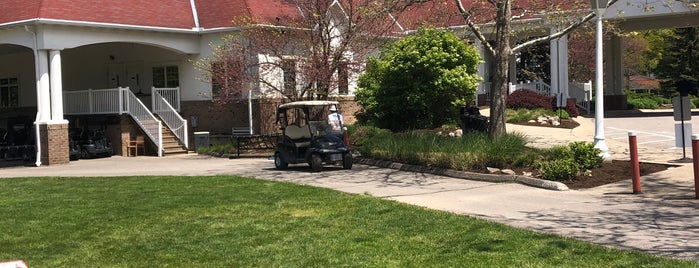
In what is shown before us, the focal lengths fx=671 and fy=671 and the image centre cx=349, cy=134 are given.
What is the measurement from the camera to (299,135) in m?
16.9

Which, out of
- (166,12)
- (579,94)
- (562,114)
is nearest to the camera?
(166,12)

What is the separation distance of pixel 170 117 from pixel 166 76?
268cm

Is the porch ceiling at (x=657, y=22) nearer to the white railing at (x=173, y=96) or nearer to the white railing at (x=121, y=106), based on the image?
the white railing at (x=173, y=96)

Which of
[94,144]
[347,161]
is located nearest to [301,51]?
[347,161]

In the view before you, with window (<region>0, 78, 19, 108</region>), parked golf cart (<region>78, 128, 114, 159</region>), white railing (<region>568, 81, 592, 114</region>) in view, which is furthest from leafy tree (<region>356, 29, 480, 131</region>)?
window (<region>0, 78, 19, 108</region>)

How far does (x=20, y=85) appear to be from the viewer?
3058cm

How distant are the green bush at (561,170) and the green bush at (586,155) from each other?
1.72 feet

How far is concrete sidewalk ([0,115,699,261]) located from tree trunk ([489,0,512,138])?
7.81ft

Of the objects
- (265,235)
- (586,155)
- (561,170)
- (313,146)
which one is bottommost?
(265,235)

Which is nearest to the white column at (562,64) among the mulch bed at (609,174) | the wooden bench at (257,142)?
the wooden bench at (257,142)

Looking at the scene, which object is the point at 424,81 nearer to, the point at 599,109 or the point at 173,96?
the point at 599,109

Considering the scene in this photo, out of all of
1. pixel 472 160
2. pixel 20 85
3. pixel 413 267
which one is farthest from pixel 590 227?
pixel 20 85

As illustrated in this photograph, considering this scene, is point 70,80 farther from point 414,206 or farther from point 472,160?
point 414,206

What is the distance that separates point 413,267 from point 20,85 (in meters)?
28.9
